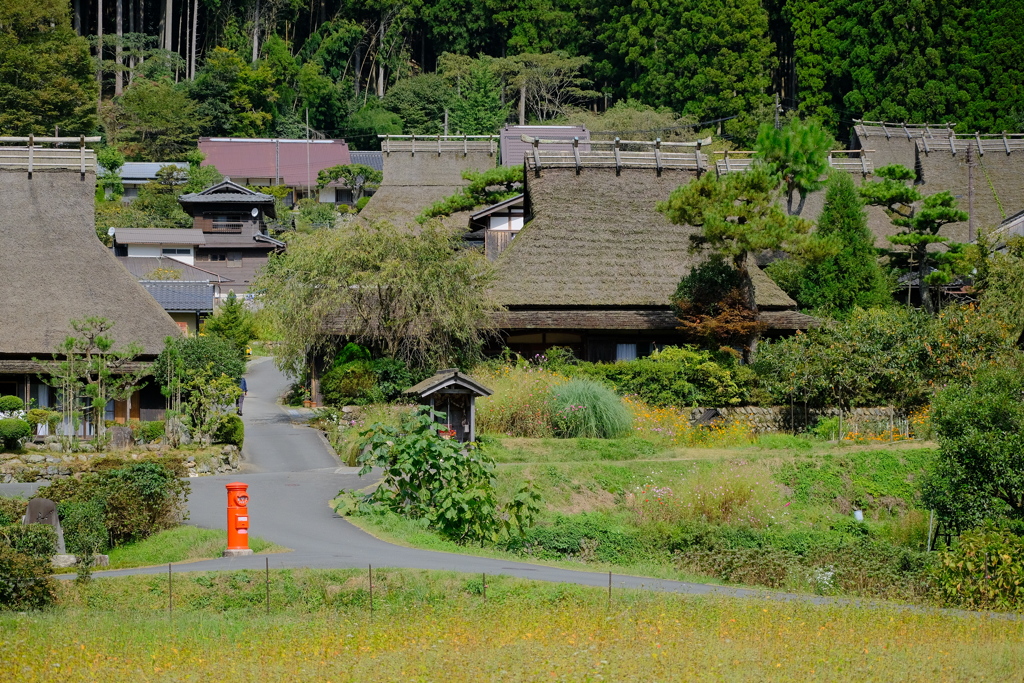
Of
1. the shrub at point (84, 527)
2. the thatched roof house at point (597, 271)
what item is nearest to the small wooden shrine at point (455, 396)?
the thatched roof house at point (597, 271)

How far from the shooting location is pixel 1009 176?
46.3m

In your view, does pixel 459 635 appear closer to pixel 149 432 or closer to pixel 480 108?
pixel 149 432

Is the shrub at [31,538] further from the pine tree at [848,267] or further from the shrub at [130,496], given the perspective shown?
the pine tree at [848,267]

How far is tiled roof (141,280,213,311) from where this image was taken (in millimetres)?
40250

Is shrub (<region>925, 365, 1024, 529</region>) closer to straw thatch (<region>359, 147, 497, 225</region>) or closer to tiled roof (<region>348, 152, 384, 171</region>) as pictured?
straw thatch (<region>359, 147, 497, 225</region>)

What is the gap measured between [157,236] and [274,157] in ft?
53.7

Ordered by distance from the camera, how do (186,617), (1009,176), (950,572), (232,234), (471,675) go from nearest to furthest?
(471,675) → (186,617) → (950,572) → (1009,176) → (232,234)

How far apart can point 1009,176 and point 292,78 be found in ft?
153

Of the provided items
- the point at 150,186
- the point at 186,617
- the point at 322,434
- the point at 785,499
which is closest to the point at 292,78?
the point at 150,186

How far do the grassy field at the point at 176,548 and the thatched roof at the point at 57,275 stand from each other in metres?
11.9

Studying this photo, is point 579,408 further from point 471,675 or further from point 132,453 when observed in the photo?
point 471,675

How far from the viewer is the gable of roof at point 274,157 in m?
69.0

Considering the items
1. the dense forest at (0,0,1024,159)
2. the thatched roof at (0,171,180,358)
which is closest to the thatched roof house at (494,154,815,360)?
the thatched roof at (0,171,180,358)

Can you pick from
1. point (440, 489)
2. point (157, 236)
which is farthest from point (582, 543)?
point (157, 236)
